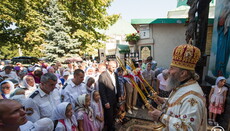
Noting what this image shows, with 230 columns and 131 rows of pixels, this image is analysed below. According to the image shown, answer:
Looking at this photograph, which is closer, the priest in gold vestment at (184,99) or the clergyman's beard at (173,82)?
the priest in gold vestment at (184,99)

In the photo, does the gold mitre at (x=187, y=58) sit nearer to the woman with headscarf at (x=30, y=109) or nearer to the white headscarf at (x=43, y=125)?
the white headscarf at (x=43, y=125)

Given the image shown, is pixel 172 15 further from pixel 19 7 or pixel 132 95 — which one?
pixel 19 7

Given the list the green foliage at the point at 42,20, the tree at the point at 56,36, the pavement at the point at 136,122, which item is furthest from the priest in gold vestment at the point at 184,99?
the green foliage at the point at 42,20

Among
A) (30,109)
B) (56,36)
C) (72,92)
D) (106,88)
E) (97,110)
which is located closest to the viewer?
(30,109)

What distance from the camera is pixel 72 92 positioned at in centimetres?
327

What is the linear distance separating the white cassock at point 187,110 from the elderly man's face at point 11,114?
1.67 meters

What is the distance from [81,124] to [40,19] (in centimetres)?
1566

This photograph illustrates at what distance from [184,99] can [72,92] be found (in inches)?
103

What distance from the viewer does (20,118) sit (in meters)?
1.37

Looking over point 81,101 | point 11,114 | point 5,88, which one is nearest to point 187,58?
point 11,114

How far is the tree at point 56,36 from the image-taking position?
13.0 metres

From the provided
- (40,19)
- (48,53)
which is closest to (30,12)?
(40,19)

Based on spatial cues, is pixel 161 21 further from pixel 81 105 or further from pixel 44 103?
pixel 44 103

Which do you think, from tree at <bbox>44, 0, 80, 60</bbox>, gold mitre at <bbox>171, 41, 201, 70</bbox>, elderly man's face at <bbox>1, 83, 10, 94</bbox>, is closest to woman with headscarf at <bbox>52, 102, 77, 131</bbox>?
elderly man's face at <bbox>1, 83, 10, 94</bbox>
